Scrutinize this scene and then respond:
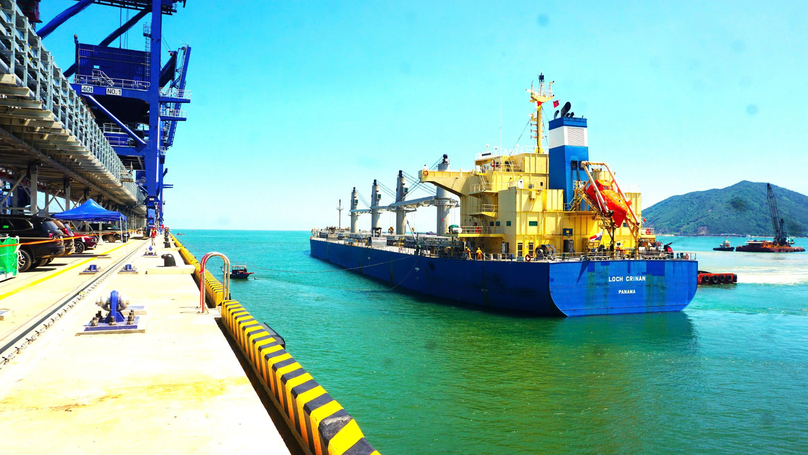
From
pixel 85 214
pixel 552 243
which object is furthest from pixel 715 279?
pixel 85 214

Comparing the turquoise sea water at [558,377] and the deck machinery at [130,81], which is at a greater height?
the deck machinery at [130,81]

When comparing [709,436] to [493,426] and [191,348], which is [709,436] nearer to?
[493,426]

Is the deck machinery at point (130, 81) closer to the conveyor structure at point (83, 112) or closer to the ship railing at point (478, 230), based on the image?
the conveyor structure at point (83, 112)

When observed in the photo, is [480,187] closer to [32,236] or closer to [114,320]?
[32,236]

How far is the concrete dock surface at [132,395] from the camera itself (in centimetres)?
491

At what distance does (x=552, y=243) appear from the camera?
27859 mm

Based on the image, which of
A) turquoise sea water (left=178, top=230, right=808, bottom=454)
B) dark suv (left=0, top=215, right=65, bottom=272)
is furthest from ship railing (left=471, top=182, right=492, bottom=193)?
dark suv (left=0, top=215, right=65, bottom=272)

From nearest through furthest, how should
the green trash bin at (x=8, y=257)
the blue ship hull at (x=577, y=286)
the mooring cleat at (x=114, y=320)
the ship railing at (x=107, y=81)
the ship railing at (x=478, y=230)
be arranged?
the mooring cleat at (x=114, y=320)
the green trash bin at (x=8, y=257)
the blue ship hull at (x=577, y=286)
the ship railing at (x=478, y=230)
the ship railing at (x=107, y=81)

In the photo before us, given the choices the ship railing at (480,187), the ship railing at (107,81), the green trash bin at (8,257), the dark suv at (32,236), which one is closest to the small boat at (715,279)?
the ship railing at (480,187)

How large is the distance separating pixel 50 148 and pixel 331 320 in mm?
14179

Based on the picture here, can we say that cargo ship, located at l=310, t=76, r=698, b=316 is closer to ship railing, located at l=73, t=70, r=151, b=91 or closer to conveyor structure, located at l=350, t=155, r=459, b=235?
conveyor structure, located at l=350, t=155, r=459, b=235

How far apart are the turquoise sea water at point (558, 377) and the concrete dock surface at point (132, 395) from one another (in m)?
4.75

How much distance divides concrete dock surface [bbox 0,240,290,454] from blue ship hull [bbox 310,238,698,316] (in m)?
17.8

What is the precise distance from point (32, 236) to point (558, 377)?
18.9 m
